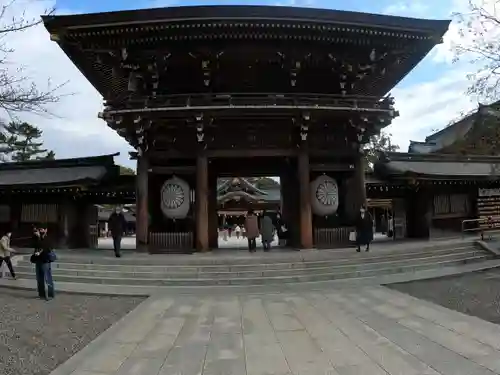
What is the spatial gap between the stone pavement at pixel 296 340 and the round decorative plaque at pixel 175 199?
23.3ft

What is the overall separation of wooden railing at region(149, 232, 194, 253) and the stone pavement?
21.4 ft

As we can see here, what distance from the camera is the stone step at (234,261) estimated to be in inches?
530

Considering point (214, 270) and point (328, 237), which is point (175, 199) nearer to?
point (214, 270)

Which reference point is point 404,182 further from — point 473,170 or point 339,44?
point 339,44

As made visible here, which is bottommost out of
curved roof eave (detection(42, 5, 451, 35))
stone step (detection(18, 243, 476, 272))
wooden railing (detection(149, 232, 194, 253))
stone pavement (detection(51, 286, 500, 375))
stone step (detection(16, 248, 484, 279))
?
stone pavement (detection(51, 286, 500, 375))

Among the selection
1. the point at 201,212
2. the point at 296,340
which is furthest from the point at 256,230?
the point at 296,340

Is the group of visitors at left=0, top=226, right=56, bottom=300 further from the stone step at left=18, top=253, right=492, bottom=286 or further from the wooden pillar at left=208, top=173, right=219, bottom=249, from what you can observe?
the wooden pillar at left=208, top=173, right=219, bottom=249

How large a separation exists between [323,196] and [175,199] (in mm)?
6006

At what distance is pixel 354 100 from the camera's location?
16.0m

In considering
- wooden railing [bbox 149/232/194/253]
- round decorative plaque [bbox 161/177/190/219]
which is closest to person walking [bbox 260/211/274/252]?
wooden railing [bbox 149/232/194/253]

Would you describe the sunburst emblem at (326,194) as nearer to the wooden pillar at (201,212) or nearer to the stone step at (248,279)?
the stone step at (248,279)

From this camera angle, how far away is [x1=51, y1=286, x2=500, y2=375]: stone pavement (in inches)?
227

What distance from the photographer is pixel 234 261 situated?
542 inches

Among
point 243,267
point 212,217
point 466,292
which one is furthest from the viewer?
→ point 212,217
